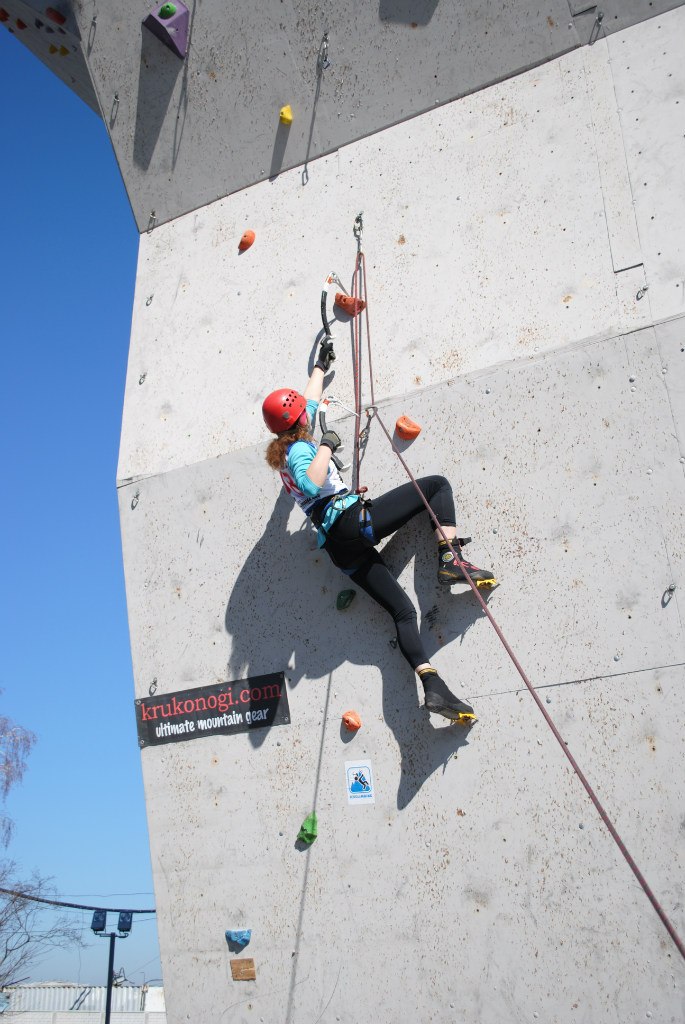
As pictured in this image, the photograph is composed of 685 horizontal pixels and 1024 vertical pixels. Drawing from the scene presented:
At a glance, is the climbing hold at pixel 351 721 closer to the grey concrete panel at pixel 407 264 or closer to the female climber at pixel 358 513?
the female climber at pixel 358 513

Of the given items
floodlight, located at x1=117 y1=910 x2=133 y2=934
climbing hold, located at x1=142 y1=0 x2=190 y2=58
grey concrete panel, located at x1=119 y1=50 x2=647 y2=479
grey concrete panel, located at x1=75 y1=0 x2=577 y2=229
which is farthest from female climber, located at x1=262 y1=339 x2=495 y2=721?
floodlight, located at x1=117 y1=910 x2=133 y2=934

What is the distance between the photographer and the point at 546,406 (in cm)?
353

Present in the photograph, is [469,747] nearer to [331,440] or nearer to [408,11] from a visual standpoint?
[331,440]

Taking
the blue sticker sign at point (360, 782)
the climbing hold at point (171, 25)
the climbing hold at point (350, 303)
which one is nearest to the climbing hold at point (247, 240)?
the climbing hold at point (350, 303)

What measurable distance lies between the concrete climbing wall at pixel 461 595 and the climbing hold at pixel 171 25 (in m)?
0.89

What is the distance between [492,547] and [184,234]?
2.35 meters

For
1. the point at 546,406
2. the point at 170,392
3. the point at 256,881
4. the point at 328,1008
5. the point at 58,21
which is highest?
the point at 58,21

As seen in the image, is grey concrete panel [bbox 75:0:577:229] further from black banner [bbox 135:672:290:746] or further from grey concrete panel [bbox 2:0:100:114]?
black banner [bbox 135:672:290:746]

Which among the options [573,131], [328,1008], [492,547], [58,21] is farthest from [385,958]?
[58,21]

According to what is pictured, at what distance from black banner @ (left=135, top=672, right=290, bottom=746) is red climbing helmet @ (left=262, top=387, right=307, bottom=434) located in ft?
3.25

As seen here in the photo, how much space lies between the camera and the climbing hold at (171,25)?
4527 millimetres

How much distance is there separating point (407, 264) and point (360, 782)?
6.84 feet

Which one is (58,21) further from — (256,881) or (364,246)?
(256,881)

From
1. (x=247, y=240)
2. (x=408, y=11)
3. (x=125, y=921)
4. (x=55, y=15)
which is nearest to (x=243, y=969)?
(x=247, y=240)
